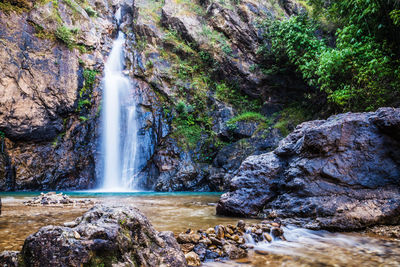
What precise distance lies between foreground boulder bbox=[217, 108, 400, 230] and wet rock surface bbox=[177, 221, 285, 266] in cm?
124

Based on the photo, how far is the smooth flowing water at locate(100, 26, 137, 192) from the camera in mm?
15023

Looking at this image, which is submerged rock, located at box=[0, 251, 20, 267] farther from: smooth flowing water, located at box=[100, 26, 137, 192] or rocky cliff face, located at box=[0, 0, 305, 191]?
smooth flowing water, located at box=[100, 26, 137, 192]

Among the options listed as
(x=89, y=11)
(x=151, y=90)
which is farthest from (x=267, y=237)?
(x=89, y=11)

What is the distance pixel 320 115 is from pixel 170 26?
44.0ft

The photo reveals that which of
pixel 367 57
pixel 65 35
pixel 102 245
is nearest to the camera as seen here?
pixel 102 245

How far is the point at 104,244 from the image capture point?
72.9 inches

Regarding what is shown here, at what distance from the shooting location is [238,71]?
58.2 ft

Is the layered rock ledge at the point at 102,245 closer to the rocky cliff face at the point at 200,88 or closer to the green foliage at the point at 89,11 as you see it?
the rocky cliff face at the point at 200,88

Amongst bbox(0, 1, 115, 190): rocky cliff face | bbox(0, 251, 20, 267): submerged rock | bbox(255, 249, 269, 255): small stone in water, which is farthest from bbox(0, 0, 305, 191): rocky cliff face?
bbox(0, 251, 20, 267): submerged rock

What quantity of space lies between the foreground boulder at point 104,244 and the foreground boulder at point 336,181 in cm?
310

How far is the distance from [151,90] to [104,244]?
16297mm

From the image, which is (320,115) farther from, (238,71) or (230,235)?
(230,235)

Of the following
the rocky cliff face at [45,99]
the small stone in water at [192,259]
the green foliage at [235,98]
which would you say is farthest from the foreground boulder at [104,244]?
the green foliage at [235,98]

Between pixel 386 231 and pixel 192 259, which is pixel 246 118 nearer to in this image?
pixel 386 231
